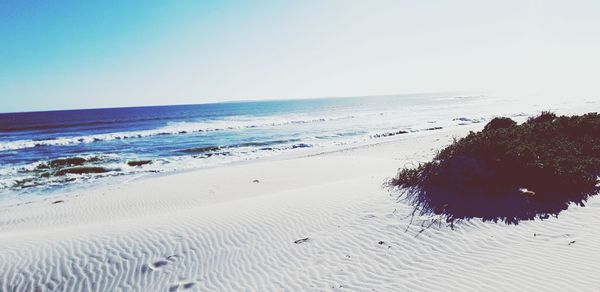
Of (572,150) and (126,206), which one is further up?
(572,150)

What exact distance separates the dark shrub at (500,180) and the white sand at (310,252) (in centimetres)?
41

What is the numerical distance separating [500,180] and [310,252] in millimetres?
4565

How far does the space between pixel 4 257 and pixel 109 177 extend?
1239 centimetres

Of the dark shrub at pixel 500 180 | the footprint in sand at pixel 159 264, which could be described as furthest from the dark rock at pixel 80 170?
the dark shrub at pixel 500 180

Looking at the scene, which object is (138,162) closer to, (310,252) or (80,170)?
(80,170)

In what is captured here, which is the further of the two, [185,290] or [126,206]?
[126,206]

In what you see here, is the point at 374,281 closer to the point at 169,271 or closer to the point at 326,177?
the point at 169,271

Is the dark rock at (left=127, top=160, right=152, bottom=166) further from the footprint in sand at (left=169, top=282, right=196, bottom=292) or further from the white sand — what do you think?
the footprint in sand at (left=169, top=282, right=196, bottom=292)

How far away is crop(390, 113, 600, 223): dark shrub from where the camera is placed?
7430 mm

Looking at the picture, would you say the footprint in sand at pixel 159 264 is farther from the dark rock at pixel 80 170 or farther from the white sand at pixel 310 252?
the dark rock at pixel 80 170

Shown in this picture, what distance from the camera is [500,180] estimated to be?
8078 mm

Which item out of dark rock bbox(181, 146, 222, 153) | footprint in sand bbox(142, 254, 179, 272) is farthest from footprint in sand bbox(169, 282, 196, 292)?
dark rock bbox(181, 146, 222, 153)

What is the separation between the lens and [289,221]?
780cm

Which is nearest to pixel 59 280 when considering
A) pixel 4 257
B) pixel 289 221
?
pixel 4 257
